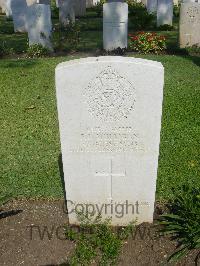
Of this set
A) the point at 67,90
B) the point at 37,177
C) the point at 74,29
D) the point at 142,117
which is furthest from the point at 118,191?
the point at 74,29

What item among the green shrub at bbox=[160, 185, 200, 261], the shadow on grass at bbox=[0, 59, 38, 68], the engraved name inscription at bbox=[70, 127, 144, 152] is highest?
the engraved name inscription at bbox=[70, 127, 144, 152]

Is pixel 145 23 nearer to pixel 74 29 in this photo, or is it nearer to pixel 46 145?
pixel 74 29

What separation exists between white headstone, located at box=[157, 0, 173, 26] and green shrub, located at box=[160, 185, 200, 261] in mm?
11798

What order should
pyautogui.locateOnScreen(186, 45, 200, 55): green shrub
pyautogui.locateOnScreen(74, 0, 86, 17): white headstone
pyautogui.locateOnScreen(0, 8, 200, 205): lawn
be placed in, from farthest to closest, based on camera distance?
pyautogui.locateOnScreen(74, 0, 86, 17): white headstone
pyautogui.locateOnScreen(186, 45, 200, 55): green shrub
pyautogui.locateOnScreen(0, 8, 200, 205): lawn

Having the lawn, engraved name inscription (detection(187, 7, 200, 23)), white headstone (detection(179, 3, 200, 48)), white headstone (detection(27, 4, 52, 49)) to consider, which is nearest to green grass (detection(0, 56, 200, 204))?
the lawn

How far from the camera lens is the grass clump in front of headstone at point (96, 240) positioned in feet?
11.6

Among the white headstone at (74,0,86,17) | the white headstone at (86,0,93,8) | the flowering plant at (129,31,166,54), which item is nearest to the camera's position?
the flowering plant at (129,31,166,54)

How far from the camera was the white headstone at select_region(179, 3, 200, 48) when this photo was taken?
10789mm

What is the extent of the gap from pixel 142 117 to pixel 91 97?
50 centimetres

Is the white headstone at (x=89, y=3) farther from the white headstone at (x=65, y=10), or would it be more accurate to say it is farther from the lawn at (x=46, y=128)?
the lawn at (x=46, y=128)

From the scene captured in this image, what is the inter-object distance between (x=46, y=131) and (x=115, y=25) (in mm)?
5923

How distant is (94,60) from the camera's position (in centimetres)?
309

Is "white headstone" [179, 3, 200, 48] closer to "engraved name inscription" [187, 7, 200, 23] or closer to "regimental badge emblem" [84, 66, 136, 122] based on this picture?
"engraved name inscription" [187, 7, 200, 23]

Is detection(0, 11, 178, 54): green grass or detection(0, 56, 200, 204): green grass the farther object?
detection(0, 11, 178, 54): green grass
